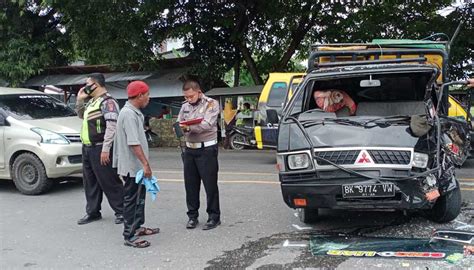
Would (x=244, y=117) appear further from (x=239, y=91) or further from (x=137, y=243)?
(x=137, y=243)

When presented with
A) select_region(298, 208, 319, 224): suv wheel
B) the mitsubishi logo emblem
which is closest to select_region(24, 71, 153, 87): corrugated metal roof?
select_region(298, 208, 319, 224): suv wheel

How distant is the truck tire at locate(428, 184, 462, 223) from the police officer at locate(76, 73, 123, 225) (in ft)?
12.1

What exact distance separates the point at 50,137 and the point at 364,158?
5.09 metres

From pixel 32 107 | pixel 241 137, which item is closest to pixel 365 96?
pixel 32 107

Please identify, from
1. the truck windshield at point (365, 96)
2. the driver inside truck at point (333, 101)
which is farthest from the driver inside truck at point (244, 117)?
the driver inside truck at point (333, 101)

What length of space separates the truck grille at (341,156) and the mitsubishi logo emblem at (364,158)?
0.12 ft

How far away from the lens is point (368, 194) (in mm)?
4766

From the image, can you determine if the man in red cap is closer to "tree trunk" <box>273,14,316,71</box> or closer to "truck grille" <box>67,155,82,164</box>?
"truck grille" <box>67,155,82,164</box>

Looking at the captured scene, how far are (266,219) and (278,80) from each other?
20.1 feet

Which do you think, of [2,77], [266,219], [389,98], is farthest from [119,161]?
[2,77]

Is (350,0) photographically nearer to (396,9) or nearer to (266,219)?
Answer: (396,9)

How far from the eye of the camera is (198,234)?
5.64 metres

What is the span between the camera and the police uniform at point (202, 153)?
5.67 metres

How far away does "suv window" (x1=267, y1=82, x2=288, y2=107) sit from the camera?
1165cm
